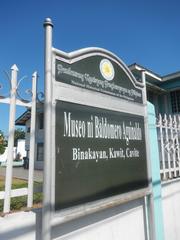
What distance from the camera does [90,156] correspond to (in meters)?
2.01

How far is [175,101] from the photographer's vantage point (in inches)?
455

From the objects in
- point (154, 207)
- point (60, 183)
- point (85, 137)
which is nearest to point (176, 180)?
point (154, 207)

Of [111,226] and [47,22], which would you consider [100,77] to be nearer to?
[47,22]

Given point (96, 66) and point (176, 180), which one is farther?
point (176, 180)

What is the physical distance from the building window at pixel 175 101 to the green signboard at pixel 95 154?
31.1ft

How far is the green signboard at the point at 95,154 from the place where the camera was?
1761 mm

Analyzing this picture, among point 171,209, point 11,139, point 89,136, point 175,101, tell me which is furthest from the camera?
point 175,101

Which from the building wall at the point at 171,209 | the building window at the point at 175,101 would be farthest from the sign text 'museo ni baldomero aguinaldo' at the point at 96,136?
the building window at the point at 175,101

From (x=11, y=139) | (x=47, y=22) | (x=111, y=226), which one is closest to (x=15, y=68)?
(x=47, y=22)

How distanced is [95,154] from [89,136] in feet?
0.62

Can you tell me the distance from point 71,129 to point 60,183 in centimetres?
47

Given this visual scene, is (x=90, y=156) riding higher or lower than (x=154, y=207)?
higher

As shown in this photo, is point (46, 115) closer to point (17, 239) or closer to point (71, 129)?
point (71, 129)

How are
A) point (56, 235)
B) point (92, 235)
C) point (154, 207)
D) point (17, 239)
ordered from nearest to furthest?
point (17, 239)
point (56, 235)
point (92, 235)
point (154, 207)
